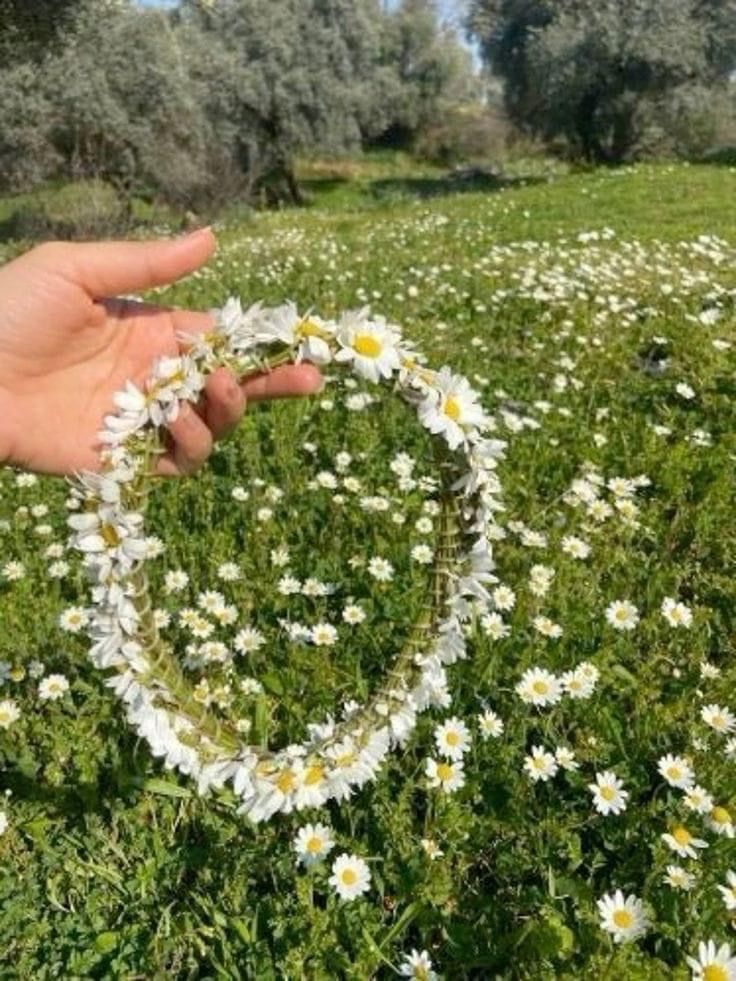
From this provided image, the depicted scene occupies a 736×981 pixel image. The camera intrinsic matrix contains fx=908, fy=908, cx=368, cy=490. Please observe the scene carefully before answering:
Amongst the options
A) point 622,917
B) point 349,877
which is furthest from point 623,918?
point 349,877

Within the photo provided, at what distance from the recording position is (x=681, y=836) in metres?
2.62

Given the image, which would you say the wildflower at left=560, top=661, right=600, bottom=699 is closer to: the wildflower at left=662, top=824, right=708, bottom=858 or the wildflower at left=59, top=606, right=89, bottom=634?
the wildflower at left=662, top=824, right=708, bottom=858

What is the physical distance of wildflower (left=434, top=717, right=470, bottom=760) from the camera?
115 inches

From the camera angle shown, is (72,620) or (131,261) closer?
(131,261)

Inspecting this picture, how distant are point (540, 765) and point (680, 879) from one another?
0.55m

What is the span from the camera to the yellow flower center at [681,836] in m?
2.60

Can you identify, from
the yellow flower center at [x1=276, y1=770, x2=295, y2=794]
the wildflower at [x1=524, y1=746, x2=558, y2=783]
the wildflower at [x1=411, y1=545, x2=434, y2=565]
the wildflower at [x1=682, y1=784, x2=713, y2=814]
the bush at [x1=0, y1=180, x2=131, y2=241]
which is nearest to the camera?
the yellow flower center at [x1=276, y1=770, x2=295, y2=794]

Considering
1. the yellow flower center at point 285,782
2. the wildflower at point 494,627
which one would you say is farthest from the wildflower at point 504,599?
the yellow flower center at point 285,782

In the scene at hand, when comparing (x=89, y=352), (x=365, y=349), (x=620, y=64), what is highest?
(x=365, y=349)

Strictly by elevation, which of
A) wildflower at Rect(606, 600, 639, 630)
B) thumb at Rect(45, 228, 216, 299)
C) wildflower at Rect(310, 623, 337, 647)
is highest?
thumb at Rect(45, 228, 216, 299)

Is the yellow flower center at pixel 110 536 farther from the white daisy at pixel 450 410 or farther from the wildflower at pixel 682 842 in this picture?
the wildflower at pixel 682 842

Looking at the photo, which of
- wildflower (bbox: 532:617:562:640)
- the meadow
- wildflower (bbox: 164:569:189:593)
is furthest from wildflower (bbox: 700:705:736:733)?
wildflower (bbox: 164:569:189:593)

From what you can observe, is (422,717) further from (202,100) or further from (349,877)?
(202,100)

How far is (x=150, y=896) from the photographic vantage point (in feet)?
8.80
